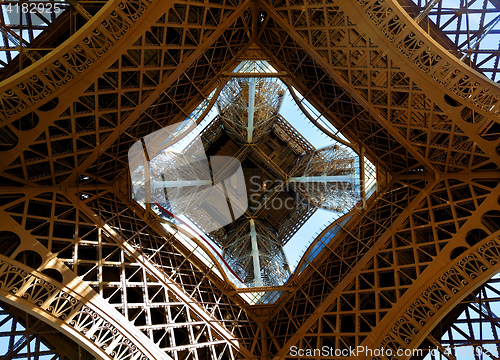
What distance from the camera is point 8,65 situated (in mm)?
10461

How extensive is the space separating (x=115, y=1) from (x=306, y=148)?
1233 centimetres

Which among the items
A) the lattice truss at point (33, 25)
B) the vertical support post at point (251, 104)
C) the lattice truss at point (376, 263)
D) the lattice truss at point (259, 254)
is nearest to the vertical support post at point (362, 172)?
the lattice truss at point (376, 263)

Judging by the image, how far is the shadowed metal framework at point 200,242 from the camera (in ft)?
32.3

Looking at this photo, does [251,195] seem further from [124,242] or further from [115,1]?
[115,1]

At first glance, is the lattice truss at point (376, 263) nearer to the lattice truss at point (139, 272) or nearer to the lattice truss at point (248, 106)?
the lattice truss at point (139, 272)

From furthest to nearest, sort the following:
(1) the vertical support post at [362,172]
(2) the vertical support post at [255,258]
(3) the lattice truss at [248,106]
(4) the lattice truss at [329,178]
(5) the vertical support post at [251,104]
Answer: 1. (3) the lattice truss at [248,106]
2. (5) the vertical support post at [251,104]
3. (4) the lattice truss at [329,178]
4. (2) the vertical support post at [255,258]
5. (1) the vertical support post at [362,172]

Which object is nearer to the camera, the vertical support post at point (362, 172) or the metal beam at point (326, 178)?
the vertical support post at point (362, 172)

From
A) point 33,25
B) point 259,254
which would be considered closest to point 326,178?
point 259,254
